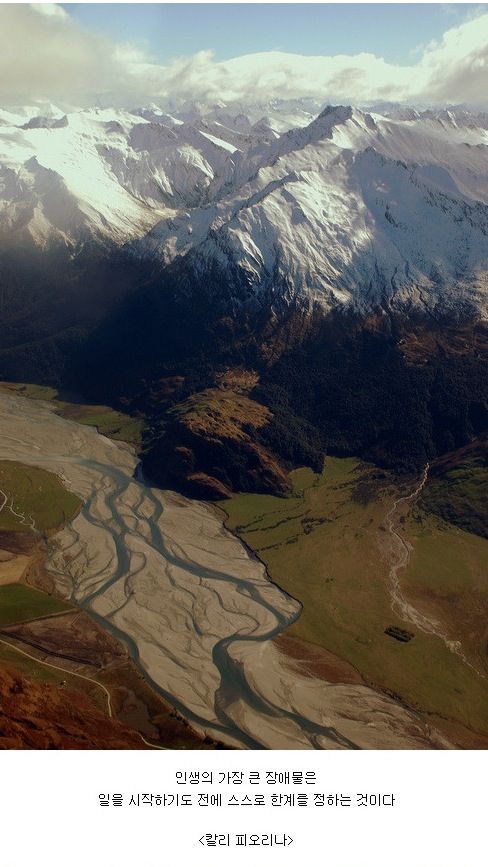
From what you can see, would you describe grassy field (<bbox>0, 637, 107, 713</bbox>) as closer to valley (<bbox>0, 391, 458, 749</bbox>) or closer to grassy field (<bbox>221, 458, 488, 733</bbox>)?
valley (<bbox>0, 391, 458, 749</bbox>)

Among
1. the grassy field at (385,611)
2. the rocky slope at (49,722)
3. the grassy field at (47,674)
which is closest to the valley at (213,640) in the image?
the grassy field at (47,674)

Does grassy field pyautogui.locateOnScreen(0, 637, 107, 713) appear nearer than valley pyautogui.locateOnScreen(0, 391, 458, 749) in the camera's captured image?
Yes

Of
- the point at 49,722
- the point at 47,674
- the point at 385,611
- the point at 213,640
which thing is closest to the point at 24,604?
the point at 47,674

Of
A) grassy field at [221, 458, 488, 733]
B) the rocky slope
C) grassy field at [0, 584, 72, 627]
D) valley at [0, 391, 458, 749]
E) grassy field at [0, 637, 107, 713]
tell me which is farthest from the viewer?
grassy field at [0, 584, 72, 627]

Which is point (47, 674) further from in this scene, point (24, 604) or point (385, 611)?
point (385, 611)

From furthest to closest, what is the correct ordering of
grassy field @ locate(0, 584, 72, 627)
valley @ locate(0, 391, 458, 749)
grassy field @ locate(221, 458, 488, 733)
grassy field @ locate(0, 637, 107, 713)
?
grassy field @ locate(0, 584, 72, 627) < grassy field @ locate(221, 458, 488, 733) < valley @ locate(0, 391, 458, 749) < grassy field @ locate(0, 637, 107, 713)

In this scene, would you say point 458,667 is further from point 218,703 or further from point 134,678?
point 134,678

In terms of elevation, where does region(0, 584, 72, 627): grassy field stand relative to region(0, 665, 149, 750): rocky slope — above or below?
below

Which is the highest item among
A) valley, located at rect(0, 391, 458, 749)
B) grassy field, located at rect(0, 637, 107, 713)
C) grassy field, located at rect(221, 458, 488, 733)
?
grassy field, located at rect(221, 458, 488, 733)

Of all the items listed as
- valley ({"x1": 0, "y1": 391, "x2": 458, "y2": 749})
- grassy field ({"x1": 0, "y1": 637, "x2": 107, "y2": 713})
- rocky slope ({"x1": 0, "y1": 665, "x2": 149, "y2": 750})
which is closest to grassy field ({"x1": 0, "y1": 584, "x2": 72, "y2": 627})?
valley ({"x1": 0, "y1": 391, "x2": 458, "y2": 749})
